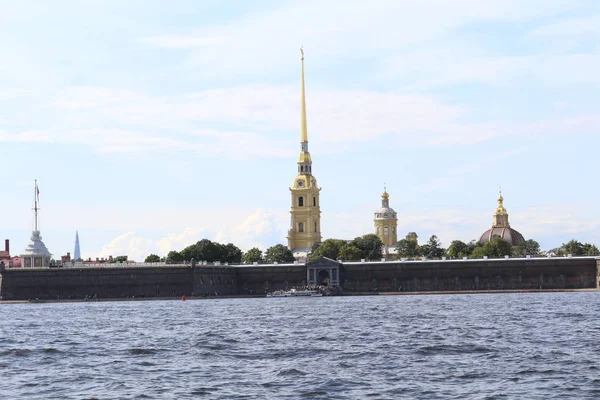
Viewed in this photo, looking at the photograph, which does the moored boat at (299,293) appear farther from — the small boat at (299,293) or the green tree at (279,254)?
the green tree at (279,254)

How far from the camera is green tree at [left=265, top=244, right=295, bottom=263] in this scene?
7495 inches

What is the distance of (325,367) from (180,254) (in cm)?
12842

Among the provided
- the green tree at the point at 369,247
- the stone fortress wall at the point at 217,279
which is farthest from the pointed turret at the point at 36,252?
the green tree at the point at 369,247

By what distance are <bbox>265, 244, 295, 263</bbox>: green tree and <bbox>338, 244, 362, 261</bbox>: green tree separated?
15.4 metres

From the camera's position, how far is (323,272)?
515 feet

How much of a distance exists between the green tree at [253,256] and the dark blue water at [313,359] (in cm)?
11802

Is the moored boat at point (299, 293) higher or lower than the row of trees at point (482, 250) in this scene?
lower

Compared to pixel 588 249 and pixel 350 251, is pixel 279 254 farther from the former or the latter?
pixel 588 249

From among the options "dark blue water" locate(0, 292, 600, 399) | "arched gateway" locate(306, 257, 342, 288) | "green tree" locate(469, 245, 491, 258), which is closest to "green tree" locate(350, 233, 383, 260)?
"green tree" locate(469, 245, 491, 258)

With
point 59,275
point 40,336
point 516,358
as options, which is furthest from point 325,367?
point 59,275

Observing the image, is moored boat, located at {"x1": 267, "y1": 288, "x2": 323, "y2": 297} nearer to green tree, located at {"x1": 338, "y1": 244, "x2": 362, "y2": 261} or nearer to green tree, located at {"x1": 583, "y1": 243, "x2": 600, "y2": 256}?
green tree, located at {"x1": 338, "y1": 244, "x2": 362, "y2": 261}

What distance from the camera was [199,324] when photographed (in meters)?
73.6

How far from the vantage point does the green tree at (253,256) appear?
19400 centimetres

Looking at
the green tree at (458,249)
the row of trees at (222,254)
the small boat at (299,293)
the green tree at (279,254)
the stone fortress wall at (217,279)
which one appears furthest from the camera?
the green tree at (279,254)
